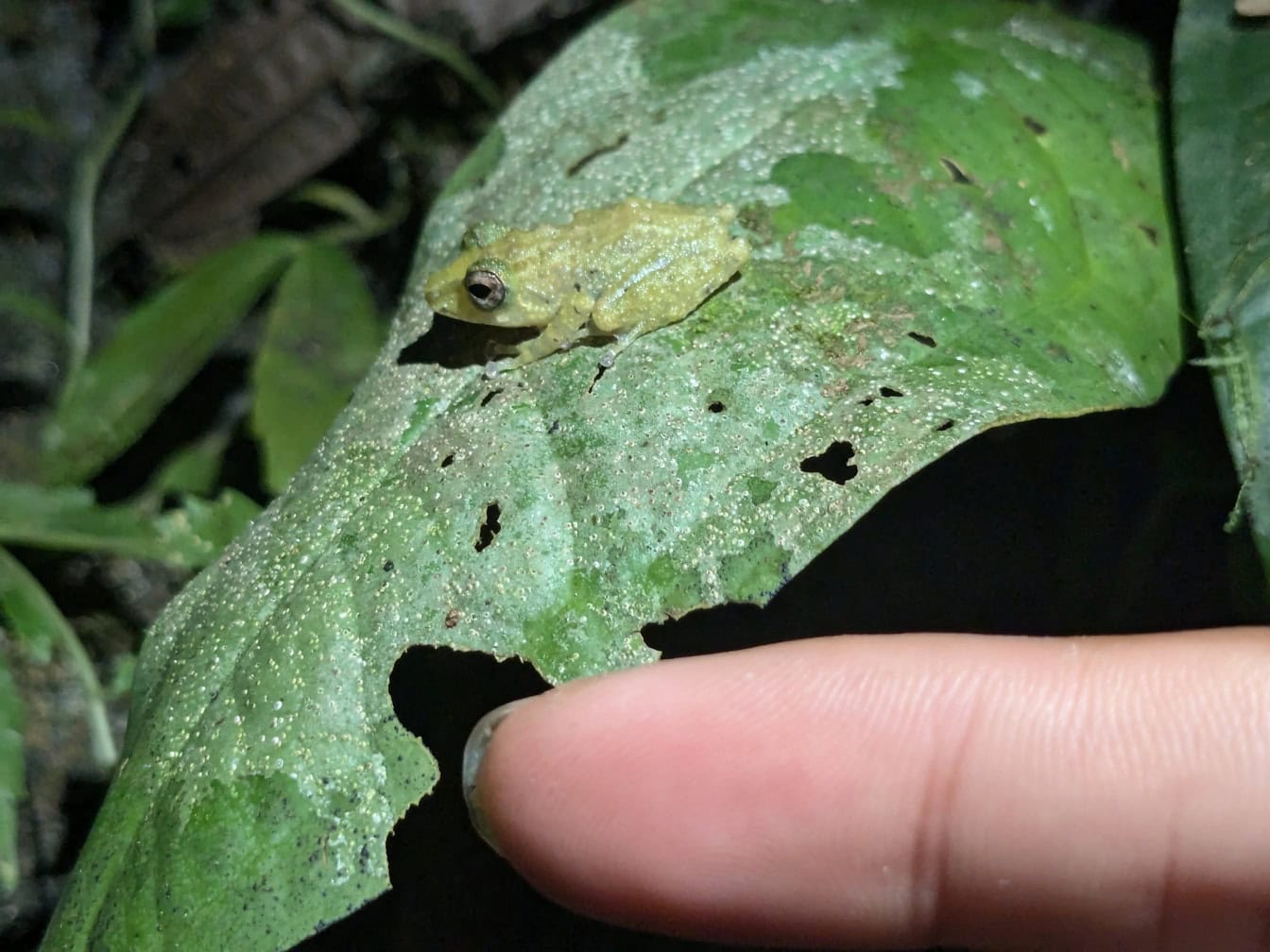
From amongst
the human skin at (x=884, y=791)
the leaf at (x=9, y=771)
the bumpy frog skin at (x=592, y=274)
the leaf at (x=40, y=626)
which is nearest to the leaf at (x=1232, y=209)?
the human skin at (x=884, y=791)

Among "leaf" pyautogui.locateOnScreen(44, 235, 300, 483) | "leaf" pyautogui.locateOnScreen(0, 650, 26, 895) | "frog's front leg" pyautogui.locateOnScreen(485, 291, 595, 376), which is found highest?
"frog's front leg" pyautogui.locateOnScreen(485, 291, 595, 376)

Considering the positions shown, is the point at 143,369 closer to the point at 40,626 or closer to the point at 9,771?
the point at 40,626

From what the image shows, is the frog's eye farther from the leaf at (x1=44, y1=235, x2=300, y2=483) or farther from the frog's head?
the leaf at (x1=44, y1=235, x2=300, y2=483)

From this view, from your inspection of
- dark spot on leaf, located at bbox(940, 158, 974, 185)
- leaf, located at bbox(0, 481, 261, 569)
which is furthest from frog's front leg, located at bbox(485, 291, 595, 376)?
leaf, located at bbox(0, 481, 261, 569)

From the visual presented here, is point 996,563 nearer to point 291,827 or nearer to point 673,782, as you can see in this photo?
point 673,782

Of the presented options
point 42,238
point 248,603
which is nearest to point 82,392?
point 42,238

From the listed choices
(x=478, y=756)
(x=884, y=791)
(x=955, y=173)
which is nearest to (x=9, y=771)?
(x=478, y=756)
